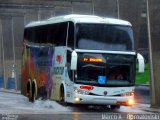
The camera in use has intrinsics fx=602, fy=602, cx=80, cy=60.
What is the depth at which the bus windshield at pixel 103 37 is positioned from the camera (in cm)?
2240

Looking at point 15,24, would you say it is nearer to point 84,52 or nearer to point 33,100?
point 33,100

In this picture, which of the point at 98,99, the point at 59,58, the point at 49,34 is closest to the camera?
the point at 98,99

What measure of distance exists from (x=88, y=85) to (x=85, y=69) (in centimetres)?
60

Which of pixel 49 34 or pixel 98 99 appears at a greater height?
pixel 49 34

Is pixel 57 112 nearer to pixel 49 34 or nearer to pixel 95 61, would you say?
pixel 95 61

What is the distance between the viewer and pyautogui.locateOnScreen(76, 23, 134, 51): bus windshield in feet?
73.5

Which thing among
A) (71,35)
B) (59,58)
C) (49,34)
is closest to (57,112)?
(71,35)

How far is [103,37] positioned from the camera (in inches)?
895

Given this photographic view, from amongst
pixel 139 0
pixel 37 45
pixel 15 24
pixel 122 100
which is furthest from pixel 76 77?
pixel 15 24

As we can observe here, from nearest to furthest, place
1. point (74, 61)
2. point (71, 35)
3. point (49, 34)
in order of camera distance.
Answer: point (74, 61) → point (71, 35) → point (49, 34)

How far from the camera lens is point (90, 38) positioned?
22.6m

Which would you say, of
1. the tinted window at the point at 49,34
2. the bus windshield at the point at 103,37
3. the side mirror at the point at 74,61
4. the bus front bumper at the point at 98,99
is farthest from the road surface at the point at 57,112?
the tinted window at the point at 49,34

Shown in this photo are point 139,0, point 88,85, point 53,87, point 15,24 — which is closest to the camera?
point 88,85

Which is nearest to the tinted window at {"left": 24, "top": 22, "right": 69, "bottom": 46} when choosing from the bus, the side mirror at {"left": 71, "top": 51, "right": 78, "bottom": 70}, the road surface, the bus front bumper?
the bus
